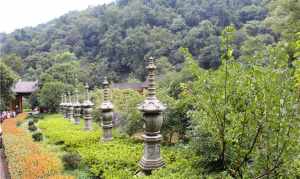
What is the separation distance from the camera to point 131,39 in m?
56.1

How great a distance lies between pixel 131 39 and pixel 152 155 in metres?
50.8

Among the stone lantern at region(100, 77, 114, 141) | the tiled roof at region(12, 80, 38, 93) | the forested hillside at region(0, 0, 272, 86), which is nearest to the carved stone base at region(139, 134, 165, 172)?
the stone lantern at region(100, 77, 114, 141)

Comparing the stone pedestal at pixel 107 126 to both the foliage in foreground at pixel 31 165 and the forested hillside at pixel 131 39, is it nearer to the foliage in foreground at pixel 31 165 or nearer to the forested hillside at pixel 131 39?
the foliage in foreground at pixel 31 165

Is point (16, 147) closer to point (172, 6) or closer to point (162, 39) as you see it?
point (162, 39)

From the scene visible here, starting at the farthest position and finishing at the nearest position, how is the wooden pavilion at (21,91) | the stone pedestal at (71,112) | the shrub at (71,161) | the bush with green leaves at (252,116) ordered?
the wooden pavilion at (21,91) → the stone pedestal at (71,112) → the shrub at (71,161) → the bush with green leaves at (252,116)

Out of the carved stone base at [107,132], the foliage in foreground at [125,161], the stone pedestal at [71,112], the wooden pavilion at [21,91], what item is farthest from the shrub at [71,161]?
the wooden pavilion at [21,91]

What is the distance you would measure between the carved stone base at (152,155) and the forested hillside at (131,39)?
99.8 ft

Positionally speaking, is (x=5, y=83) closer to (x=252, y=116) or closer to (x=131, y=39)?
(x=252, y=116)

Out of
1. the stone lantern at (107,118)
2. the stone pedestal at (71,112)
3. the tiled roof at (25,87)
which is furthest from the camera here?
the tiled roof at (25,87)

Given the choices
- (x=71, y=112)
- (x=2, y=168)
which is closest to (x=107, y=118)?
(x=2, y=168)

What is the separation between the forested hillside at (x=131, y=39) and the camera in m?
44.1

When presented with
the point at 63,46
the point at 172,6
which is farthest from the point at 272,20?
the point at 63,46

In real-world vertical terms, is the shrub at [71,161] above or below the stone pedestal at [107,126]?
below

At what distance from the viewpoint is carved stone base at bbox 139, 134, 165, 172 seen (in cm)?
643
